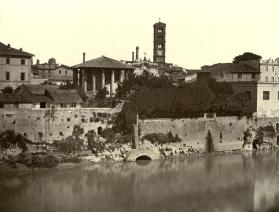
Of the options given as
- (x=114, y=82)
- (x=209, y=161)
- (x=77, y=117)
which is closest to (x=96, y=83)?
(x=114, y=82)

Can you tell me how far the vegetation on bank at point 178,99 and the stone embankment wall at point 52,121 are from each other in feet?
9.22

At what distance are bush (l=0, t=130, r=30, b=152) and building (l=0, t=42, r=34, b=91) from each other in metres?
10.2

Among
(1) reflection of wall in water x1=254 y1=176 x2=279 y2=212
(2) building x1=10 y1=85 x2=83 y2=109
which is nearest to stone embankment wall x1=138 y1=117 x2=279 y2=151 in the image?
(2) building x1=10 y1=85 x2=83 y2=109

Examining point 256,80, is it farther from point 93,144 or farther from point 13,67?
point 13,67

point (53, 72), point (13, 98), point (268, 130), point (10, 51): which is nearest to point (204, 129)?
point (268, 130)

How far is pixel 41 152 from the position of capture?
106 feet

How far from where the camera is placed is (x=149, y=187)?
93.2 feet

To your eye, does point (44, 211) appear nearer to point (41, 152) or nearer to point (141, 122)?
point (41, 152)

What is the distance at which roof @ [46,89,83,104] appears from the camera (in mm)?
37250

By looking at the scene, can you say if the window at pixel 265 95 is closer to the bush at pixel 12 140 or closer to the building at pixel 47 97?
the building at pixel 47 97

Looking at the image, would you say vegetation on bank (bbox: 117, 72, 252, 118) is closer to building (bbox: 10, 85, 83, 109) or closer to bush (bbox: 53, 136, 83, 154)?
building (bbox: 10, 85, 83, 109)

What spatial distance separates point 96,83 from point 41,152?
49.4 ft

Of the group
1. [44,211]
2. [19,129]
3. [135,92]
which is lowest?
[44,211]

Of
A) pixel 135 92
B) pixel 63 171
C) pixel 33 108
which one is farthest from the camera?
pixel 135 92
